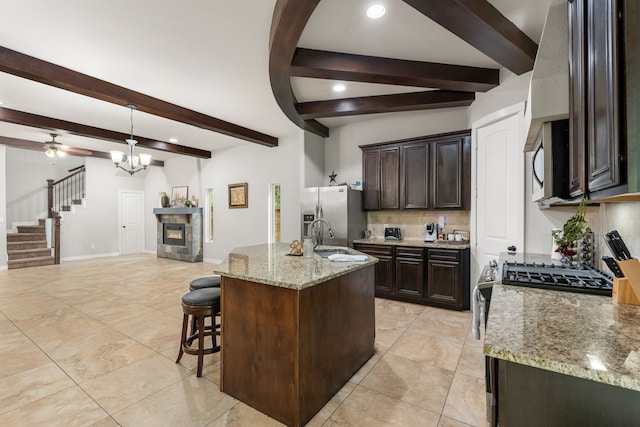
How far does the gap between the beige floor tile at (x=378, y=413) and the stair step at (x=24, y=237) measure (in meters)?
9.45

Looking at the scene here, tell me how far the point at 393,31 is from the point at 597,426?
2.89m

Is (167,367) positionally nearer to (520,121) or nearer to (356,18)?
(356,18)

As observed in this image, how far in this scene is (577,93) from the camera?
132 centimetres

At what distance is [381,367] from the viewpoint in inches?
97.6

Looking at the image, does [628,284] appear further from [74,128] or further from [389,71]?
[74,128]

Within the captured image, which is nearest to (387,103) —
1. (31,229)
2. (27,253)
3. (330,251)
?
(330,251)

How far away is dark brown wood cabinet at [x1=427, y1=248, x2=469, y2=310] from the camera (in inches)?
150

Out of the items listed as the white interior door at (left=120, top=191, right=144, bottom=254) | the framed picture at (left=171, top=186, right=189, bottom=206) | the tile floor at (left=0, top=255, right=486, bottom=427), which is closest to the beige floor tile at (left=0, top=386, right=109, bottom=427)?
the tile floor at (left=0, top=255, right=486, bottom=427)

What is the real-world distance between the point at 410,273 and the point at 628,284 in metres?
2.89

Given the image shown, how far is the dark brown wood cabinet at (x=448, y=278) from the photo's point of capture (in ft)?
12.5

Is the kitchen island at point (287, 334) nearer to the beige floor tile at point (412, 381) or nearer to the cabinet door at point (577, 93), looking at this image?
the beige floor tile at point (412, 381)

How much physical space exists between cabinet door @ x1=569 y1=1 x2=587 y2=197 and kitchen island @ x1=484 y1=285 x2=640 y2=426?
0.63 meters

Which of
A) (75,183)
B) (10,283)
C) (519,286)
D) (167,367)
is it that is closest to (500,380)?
(519,286)

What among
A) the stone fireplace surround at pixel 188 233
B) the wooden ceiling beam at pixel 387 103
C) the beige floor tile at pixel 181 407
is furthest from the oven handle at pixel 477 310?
the stone fireplace surround at pixel 188 233
